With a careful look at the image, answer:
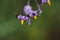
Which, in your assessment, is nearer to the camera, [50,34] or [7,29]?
[7,29]

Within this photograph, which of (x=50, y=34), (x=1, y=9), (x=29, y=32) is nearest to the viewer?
(x=1, y=9)

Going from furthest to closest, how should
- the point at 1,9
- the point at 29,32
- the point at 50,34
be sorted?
the point at 50,34 → the point at 29,32 → the point at 1,9

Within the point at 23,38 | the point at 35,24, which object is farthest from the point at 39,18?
the point at 23,38

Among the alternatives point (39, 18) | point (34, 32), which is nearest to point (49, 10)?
point (39, 18)

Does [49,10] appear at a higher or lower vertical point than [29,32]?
higher

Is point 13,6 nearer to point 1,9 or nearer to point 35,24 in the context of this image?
point 1,9

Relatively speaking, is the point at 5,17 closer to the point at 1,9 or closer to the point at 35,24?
the point at 1,9
